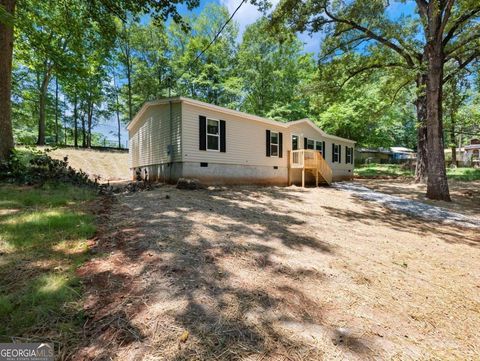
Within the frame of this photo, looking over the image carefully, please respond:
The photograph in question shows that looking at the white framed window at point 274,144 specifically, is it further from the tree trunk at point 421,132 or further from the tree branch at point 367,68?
the tree trunk at point 421,132

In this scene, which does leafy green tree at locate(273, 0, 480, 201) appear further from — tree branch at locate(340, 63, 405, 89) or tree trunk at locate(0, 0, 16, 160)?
tree trunk at locate(0, 0, 16, 160)

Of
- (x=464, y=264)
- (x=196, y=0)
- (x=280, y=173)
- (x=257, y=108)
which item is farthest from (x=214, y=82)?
(x=464, y=264)

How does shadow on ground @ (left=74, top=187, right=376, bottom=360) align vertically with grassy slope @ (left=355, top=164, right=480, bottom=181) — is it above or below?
below

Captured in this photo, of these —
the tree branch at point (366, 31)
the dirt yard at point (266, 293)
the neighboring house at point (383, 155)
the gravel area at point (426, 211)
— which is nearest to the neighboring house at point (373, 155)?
the neighboring house at point (383, 155)

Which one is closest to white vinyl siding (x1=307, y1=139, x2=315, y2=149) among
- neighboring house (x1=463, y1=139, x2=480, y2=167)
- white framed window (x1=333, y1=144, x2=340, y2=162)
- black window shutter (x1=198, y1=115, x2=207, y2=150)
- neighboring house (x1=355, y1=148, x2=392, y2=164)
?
white framed window (x1=333, y1=144, x2=340, y2=162)

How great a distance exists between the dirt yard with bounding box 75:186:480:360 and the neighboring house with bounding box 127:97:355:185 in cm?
537

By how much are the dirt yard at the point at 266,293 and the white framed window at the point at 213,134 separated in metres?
6.00

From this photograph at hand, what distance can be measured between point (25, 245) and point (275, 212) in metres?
5.28

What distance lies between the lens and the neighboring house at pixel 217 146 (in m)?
10.3

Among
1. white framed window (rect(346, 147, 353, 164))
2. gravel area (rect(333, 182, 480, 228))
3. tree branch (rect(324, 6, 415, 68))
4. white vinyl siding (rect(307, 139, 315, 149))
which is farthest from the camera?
white framed window (rect(346, 147, 353, 164))

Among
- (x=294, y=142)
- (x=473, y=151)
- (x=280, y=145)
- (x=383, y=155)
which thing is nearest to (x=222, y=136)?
(x=280, y=145)

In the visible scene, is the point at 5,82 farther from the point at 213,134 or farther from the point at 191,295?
the point at 191,295

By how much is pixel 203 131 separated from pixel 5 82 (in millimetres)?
6198

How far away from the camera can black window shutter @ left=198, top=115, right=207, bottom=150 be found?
34.8 ft
